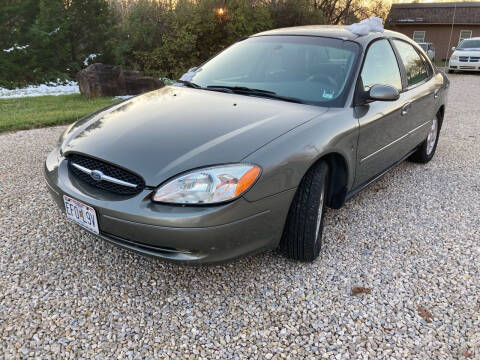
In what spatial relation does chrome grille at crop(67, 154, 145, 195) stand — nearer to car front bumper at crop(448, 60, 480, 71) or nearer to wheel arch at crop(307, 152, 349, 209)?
wheel arch at crop(307, 152, 349, 209)

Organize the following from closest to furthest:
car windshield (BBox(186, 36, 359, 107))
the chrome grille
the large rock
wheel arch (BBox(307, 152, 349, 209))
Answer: the chrome grille → wheel arch (BBox(307, 152, 349, 209)) → car windshield (BBox(186, 36, 359, 107)) → the large rock

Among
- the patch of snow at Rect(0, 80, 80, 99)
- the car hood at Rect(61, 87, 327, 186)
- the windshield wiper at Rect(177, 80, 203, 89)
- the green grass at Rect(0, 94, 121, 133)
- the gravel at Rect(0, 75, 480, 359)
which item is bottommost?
the patch of snow at Rect(0, 80, 80, 99)

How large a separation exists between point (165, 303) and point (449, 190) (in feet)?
10.5

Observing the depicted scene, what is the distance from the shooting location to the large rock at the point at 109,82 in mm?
8703

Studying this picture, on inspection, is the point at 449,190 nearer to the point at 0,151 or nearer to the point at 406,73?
the point at 406,73

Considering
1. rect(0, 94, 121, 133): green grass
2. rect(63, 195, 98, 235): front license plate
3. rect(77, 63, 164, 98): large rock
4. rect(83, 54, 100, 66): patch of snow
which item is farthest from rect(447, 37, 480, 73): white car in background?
rect(63, 195, 98, 235): front license plate

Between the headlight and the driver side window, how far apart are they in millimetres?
1580

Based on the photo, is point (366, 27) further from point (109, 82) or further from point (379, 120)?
point (109, 82)

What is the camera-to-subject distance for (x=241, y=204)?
6.74 feet

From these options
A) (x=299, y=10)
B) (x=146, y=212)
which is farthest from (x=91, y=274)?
(x=299, y=10)

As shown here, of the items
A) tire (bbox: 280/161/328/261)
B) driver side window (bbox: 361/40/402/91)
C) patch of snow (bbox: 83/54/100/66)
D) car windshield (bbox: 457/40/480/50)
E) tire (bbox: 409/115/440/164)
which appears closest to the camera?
tire (bbox: 280/161/328/261)

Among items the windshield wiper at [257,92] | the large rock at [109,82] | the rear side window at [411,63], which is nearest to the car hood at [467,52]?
A: the large rock at [109,82]

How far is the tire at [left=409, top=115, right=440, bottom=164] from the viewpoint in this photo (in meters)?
4.71

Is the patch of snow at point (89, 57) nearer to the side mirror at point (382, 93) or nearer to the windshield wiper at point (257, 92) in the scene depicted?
the windshield wiper at point (257, 92)
